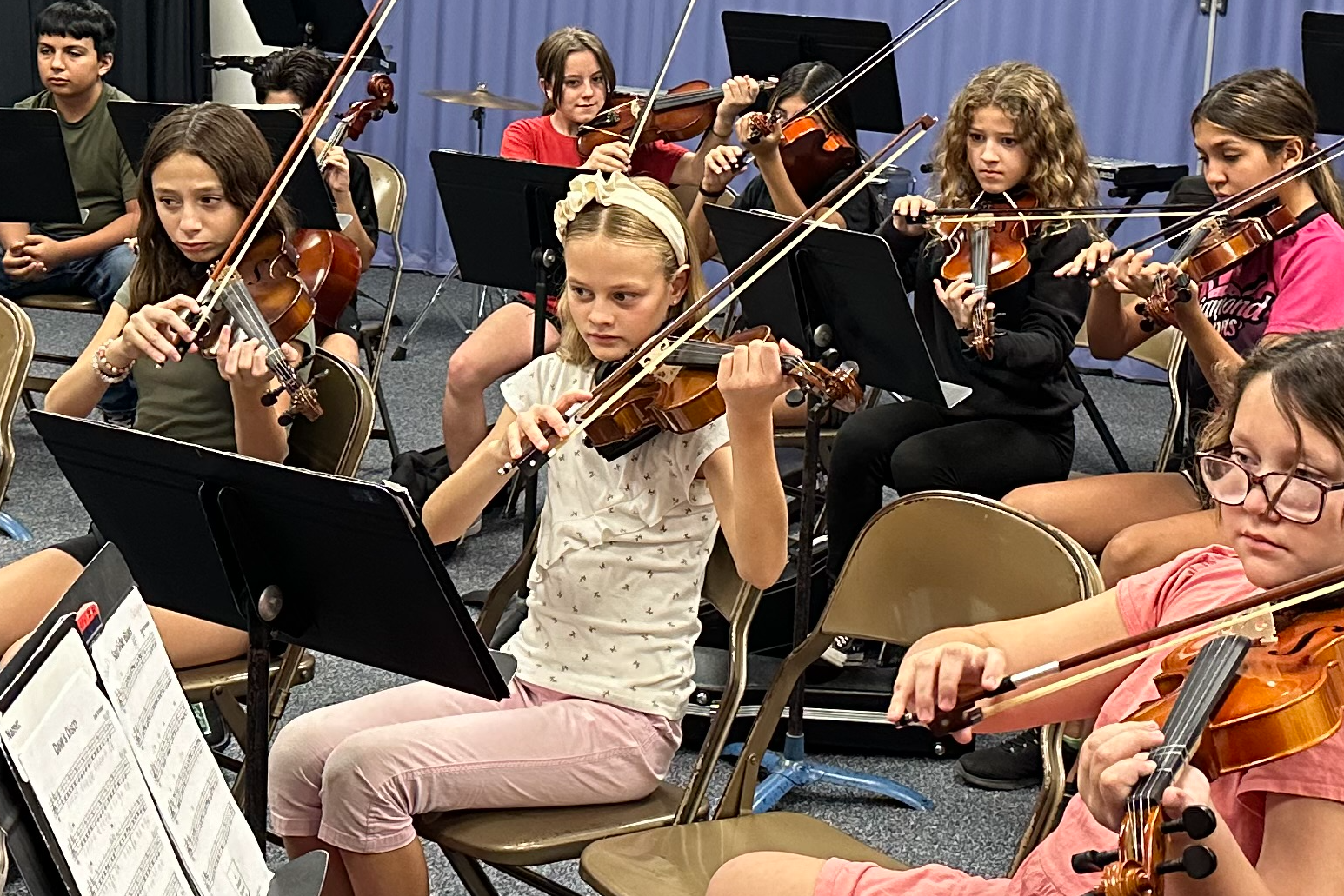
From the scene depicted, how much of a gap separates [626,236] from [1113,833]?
3.22 ft

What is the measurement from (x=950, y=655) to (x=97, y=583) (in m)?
0.69

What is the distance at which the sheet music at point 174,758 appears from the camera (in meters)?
1.14

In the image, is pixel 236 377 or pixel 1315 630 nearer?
pixel 1315 630

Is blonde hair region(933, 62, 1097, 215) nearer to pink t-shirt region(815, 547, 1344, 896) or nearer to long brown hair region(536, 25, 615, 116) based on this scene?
long brown hair region(536, 25, 615, 116)

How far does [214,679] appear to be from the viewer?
2049 mm

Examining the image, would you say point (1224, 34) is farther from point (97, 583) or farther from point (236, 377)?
point (97, 583)

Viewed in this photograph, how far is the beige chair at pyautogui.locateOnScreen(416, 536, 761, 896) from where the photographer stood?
1660 mm

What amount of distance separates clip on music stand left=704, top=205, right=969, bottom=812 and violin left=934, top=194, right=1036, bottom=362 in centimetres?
35

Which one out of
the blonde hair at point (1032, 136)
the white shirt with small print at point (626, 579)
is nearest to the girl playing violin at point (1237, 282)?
the blonde hair at point (1032, 136)

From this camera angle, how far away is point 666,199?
2.01 meters

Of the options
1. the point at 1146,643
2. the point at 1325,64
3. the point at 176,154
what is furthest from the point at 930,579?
the point at 1325,64

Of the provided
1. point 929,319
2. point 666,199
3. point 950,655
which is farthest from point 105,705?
point 929,319

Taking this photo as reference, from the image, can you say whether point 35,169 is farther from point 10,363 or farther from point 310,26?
point 310,26

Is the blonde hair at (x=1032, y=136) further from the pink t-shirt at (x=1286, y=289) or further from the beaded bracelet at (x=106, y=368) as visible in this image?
the beaded bracelet at (x=106, y=368)
